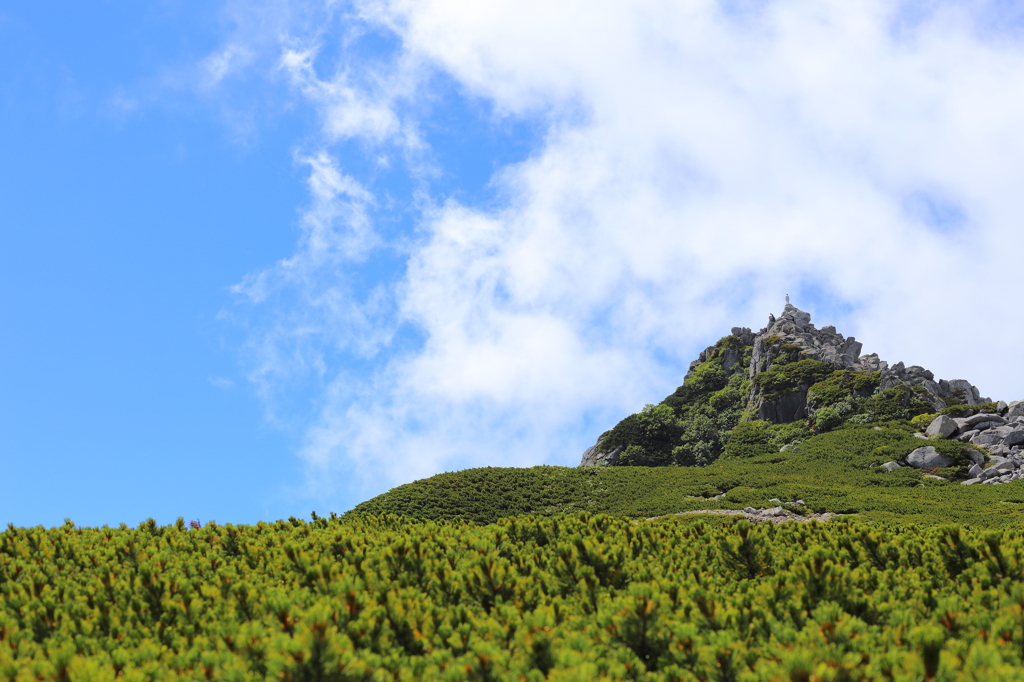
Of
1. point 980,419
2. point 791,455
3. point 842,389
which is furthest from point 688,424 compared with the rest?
point 980,419

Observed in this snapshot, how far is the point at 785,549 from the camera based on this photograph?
7.59 m

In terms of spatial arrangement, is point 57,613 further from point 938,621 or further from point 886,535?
point 886,535

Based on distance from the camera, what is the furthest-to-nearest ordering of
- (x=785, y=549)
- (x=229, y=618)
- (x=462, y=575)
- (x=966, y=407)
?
1. (x=966, y=407)
2. (x=785, y=549)
3. (x=462, y=575)
4. (x=229, y=618)

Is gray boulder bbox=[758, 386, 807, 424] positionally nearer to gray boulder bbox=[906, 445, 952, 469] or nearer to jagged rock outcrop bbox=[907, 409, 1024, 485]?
jagged rock outcrop bbox=[907, 409, 1024, 485]

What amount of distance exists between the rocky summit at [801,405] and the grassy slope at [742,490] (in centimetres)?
237

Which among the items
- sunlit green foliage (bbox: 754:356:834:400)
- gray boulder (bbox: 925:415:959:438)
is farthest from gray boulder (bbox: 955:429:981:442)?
sunlit green foliage (bbox: 754:356:834:400)

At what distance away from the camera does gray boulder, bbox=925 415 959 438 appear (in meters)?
35.1

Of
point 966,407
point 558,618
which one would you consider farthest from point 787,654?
point 966,407

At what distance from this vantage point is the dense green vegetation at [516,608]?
3627 mm

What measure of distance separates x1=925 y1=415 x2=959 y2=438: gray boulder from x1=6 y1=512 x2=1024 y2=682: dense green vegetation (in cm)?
3268

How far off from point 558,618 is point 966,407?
43.0 metres

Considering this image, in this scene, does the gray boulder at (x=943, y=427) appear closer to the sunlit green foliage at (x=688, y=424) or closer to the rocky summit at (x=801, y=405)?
the rocky summit at (x=801, y=405)

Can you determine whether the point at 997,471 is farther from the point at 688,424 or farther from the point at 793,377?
the point at 688,424

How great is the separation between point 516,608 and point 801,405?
45021 millimetres
